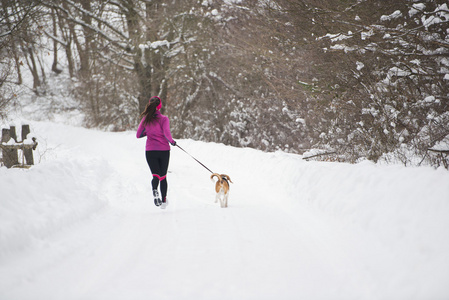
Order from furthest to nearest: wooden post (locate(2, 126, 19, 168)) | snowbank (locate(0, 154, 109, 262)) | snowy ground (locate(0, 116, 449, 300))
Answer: wooden post (locate(2, 126, 19, 168))
snowbank (locate(0, 154, 109, 262))
snowy ground (locate(0, 116, 449, 300))

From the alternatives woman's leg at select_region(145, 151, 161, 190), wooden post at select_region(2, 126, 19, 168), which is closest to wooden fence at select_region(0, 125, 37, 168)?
wooden post at select_region(2, 126, 19, 168)

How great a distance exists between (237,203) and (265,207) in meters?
0.67

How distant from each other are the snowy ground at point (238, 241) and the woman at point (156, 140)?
53cm

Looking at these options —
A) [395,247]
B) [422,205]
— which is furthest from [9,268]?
[422,205]

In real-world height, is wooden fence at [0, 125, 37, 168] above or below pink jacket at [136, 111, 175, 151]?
below

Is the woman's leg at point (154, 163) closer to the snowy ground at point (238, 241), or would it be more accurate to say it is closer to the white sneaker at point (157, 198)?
the white sneaker at point (157, 198)

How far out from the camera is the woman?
6.54 metres

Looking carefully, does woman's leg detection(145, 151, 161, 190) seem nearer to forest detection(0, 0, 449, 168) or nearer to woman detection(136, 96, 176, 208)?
woman detection(136, 96, 176, 208)

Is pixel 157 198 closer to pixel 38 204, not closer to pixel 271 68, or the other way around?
pixel 38 204

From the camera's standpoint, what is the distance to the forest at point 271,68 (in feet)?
21.4

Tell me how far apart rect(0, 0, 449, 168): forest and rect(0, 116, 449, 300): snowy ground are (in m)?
2.04

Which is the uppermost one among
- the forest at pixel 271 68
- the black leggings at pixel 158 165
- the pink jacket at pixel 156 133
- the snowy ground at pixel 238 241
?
the forest at pixel 271 68

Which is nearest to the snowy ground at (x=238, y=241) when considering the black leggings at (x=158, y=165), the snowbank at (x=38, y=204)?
the snowbank at (x=38, y=204)

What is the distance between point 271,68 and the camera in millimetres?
13805
